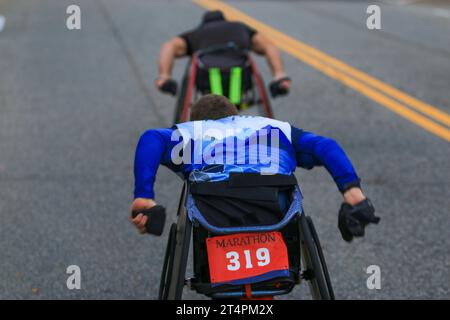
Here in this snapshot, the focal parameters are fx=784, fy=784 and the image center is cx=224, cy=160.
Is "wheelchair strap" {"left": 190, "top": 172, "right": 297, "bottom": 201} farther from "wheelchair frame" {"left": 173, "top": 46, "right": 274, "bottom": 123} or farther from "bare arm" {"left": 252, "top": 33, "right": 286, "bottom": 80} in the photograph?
"bare arm" {"left": 252, "top": 33, "right": 286, "bottom": 80}

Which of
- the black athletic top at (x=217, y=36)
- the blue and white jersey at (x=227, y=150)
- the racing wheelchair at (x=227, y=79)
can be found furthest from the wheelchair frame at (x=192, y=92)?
the blue and white jersey at (x=227, y=150)

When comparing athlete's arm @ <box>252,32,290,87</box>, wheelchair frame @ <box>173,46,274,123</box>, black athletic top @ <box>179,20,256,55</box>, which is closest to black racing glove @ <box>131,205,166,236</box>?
wheelchair frame @ <box>173,46,274,123</box>

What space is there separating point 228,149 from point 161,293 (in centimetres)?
80

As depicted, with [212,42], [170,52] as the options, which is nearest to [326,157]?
[212,42]

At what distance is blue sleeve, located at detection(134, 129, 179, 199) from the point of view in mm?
3305

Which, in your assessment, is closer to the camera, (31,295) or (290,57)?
(31,295)

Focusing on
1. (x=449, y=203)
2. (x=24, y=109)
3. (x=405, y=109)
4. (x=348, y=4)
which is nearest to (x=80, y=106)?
(x=24, y=109)

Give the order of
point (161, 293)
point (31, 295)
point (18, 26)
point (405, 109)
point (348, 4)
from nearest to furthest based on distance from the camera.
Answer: point (161, 293), point (31, 295), point (405, 109), point (18, 26), point (348, 4)

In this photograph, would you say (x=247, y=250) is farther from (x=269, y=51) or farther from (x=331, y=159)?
(x=269, y=51)

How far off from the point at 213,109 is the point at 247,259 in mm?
725

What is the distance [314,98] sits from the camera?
10273 millimetres

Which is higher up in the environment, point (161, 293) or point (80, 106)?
point (161, 293)
